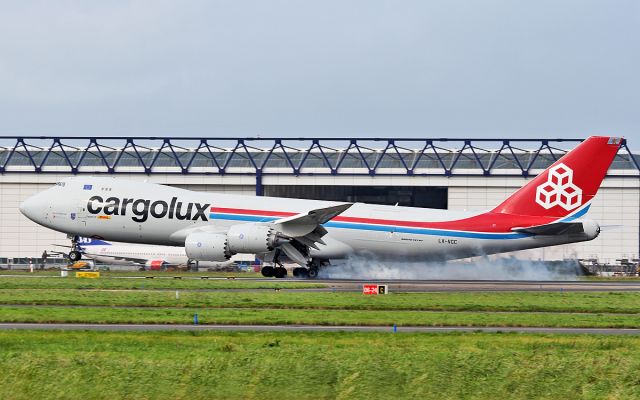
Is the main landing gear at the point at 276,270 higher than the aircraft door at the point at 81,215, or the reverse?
the aircraft door at the point at 81,215

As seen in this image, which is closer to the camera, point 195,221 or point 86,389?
point 86,389

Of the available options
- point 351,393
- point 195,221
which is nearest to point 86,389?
point 351,393

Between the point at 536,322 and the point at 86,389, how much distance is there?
62.9 ft

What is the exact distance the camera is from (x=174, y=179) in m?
99.6

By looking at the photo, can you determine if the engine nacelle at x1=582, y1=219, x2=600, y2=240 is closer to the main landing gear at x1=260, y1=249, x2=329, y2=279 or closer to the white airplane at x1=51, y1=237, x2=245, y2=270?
the main landing gear at x1=260, y1=249, x2=329, y2=279

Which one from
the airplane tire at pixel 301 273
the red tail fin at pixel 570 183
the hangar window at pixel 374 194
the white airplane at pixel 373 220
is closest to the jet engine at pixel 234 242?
the white airplane at pixel 373 220

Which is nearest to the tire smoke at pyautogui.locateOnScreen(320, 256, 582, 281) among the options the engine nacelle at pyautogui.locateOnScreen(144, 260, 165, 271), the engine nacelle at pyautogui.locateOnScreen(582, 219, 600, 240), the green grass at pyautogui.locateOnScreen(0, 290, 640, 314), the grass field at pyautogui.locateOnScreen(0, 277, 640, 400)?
the engine nacelle at pyautogui.locateOnScreen(582, 219, 600, 240)

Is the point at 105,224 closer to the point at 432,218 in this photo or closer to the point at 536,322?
the point at 432,218

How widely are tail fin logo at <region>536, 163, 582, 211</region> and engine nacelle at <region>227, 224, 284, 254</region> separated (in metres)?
17.7

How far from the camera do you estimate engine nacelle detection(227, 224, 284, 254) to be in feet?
196

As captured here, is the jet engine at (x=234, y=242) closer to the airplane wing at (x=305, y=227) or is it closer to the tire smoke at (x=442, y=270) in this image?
the airplane wing at (x=305, y=227)

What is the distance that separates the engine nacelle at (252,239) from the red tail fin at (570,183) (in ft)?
50.1

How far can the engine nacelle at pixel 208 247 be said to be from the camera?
60.0 metres

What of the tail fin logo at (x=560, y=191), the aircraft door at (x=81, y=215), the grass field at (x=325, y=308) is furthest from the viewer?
the aircraft door at (x=81, y=215)
